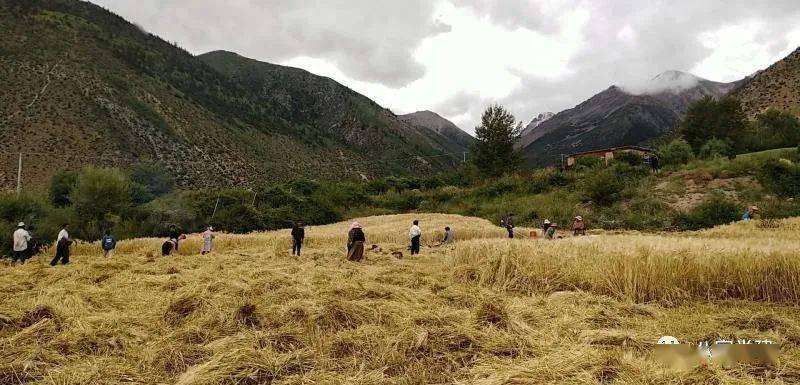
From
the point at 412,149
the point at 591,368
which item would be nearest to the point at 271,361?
the point at 591,368

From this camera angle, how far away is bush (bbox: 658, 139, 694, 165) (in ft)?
157

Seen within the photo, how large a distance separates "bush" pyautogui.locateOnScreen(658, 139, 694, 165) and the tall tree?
15472 millimetres

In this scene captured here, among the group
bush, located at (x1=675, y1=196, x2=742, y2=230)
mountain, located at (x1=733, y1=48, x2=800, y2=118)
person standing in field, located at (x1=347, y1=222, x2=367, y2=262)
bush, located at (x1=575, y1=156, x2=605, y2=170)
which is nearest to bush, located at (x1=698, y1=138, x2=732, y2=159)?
bush, located at (x1=575, y1=156, x2=605, y2=170)

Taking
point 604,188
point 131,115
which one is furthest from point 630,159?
point 131,115

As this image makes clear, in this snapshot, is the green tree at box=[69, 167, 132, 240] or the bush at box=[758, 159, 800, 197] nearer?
the bush at box=[758, 159, 800, 197]

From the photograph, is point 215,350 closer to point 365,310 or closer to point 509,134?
point 365,310

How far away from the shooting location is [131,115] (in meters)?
67.2

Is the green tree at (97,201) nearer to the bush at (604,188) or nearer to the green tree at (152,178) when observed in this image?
the green tree at (152,178)

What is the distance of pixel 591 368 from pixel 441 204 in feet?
153

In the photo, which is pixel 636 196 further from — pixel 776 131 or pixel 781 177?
pixel 776 131

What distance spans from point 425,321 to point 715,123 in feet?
212

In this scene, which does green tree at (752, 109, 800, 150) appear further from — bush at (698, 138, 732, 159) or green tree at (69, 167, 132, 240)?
green tree at (69, 167, 132, 240)

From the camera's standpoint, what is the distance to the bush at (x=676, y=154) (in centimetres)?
4795

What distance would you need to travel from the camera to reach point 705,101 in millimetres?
58562
